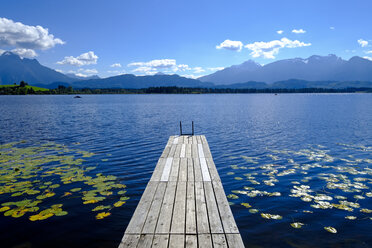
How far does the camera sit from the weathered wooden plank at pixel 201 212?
8.02m

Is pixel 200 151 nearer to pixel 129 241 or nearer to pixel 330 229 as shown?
pixel 330 229

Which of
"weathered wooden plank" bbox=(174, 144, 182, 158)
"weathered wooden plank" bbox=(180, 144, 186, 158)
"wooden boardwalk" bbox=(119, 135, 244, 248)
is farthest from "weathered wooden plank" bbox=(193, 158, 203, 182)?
"weathered wooden plank" bbox=(174, 144, 182, 158)

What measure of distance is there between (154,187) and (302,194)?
365 inches

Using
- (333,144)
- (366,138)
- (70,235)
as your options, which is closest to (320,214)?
(70,235)

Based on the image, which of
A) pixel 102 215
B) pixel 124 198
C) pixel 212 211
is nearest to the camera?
pixel 212 211

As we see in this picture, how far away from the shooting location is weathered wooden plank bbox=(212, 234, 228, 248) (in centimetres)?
714

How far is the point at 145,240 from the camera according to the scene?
24.2 ft

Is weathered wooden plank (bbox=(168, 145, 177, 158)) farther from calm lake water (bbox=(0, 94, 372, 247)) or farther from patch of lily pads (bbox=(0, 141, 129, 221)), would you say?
patch of lily pads (bbox=(0, 141, 129, 221))

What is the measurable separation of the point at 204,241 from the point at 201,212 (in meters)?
1.89

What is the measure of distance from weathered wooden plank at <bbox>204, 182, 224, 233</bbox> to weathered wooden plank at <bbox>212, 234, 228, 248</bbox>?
0.26m

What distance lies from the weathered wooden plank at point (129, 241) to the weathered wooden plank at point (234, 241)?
2.90 meters

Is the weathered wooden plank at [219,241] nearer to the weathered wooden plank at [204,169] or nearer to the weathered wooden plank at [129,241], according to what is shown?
the weathered wooden plank at [129,241]

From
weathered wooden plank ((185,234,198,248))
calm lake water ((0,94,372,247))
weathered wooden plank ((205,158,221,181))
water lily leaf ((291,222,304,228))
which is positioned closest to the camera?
weathered wooden plank ((185,234,198,248))

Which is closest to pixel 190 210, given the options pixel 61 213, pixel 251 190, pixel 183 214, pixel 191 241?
pixel 183 214
